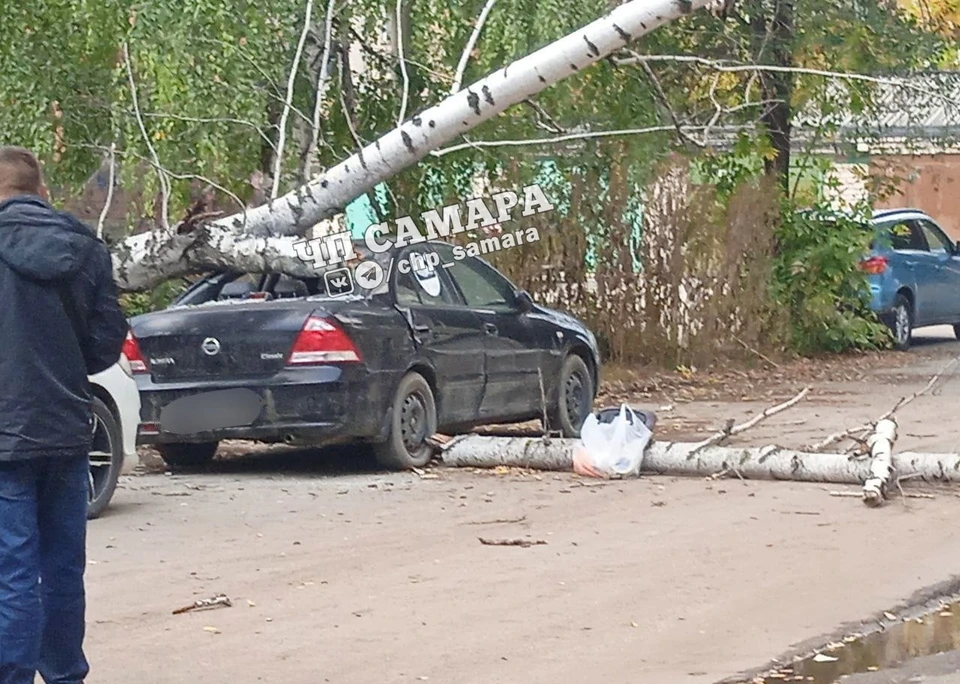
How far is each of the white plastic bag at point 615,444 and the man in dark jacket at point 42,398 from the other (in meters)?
6.14

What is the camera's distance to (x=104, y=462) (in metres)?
9.88

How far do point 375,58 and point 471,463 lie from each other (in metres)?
5.42

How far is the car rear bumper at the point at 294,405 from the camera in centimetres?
1091

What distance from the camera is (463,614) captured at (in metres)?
7.41

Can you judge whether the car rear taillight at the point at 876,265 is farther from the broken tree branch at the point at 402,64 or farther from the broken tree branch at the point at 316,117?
the broken tree branch at the point at 316,117

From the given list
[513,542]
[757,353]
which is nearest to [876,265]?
[757,353]

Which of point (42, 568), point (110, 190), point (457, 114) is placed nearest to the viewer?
point (42, 568)

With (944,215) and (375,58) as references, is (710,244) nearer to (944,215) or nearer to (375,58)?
(375,58)

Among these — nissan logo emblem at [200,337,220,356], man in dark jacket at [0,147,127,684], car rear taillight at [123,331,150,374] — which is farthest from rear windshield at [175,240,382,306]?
man in dark jacket at [0,147,127,684]

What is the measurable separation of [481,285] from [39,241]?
24.6ft

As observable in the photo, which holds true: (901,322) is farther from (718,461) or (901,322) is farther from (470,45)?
(718,461)

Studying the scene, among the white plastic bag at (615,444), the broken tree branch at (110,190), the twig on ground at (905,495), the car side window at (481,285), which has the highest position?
the broken tree branch at (110,190)

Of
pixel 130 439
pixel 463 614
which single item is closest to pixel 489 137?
pixel 130 439

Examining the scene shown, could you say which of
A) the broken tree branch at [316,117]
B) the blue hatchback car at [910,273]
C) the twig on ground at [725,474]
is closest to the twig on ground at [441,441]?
the twig on ground at [725,474]
